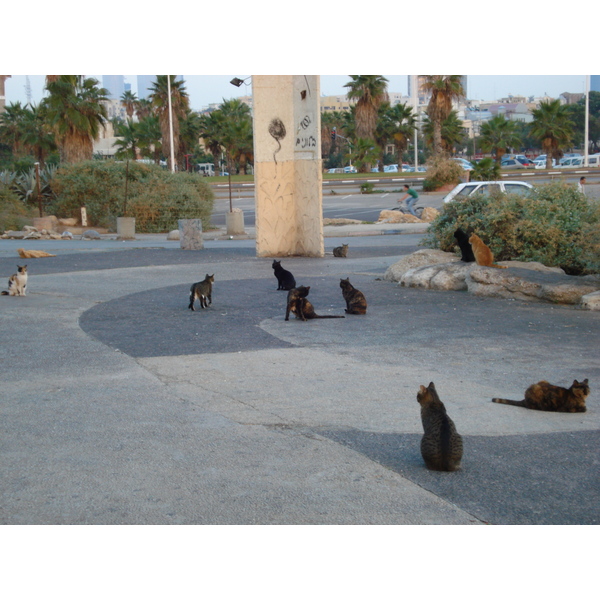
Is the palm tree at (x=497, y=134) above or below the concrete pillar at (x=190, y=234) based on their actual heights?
above

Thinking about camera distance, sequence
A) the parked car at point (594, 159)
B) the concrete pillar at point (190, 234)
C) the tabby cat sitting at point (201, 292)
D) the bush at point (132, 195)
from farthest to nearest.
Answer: the parked car at point (594, 159) → the bush at point (132, 195) → the concrete pillar at point (190, 234) → the tabby cat sitting at point (201, 292)

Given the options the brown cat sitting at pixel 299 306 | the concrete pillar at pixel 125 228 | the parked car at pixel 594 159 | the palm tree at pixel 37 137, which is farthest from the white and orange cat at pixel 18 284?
the parked car at pixel 594 159

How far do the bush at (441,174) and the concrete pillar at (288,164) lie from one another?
26188 millimetres

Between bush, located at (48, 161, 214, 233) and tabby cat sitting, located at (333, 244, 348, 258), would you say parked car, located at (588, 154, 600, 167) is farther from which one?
tabby cat sitting, located at (333, 244, 348, 258)

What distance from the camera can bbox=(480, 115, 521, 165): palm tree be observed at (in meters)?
53.3

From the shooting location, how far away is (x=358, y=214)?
33250mm

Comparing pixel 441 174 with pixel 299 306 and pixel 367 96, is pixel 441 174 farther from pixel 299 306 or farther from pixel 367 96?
pixel 299 306

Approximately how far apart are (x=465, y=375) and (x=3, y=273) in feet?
35.0

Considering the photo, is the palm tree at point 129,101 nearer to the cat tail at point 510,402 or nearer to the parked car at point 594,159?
the parked car at point 594,159

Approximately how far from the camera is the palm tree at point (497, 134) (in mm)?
53281

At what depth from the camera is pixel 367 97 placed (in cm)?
6081

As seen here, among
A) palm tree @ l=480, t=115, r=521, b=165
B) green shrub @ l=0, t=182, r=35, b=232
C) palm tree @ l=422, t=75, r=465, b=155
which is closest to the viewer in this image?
green shrub @ l=0, t=182, r=35, b=232

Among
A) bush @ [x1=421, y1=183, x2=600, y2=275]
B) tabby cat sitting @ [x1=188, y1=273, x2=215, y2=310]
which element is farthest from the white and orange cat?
bush @ [x1=421, y1=183, x2=600, y2=275]

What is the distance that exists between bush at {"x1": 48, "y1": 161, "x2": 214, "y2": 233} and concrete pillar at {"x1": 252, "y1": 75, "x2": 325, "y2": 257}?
11.3m
